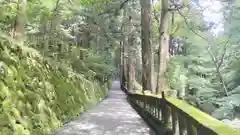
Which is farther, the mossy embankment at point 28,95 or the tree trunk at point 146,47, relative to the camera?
the tree trunk at point 146,47

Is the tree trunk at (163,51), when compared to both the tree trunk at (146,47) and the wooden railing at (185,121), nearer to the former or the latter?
the wooden railing at (185,121)

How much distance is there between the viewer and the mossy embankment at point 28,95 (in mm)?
5887

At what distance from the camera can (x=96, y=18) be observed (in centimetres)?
2523

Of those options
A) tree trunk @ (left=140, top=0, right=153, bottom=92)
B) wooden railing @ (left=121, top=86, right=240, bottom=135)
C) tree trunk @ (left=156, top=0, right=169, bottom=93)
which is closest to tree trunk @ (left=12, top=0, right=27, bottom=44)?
wooden railing @ (left=121, top=86, right=240, bottom=135)

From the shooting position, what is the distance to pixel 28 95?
705 cm

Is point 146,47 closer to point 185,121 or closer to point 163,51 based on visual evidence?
point 163,51

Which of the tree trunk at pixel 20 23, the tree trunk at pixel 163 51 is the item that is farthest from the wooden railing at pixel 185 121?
the tree trunk at pixel 20 23

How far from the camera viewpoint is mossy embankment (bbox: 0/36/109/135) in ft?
19.3

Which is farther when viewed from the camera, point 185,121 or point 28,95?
point 28,95

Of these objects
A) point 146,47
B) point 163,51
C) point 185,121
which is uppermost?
point 146,47

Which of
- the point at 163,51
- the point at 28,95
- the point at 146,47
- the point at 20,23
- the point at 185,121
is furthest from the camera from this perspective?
the point at 146,47

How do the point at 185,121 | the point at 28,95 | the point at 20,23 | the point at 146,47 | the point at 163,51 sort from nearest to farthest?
the point at 185,121 < the point at 28,95 < the point at 20,23 < the point at 163,51 < the point at 146,47

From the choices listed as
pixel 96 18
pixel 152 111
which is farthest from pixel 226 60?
pixel 152 111

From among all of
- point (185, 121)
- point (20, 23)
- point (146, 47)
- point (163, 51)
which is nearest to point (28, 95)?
point (20, 23)
